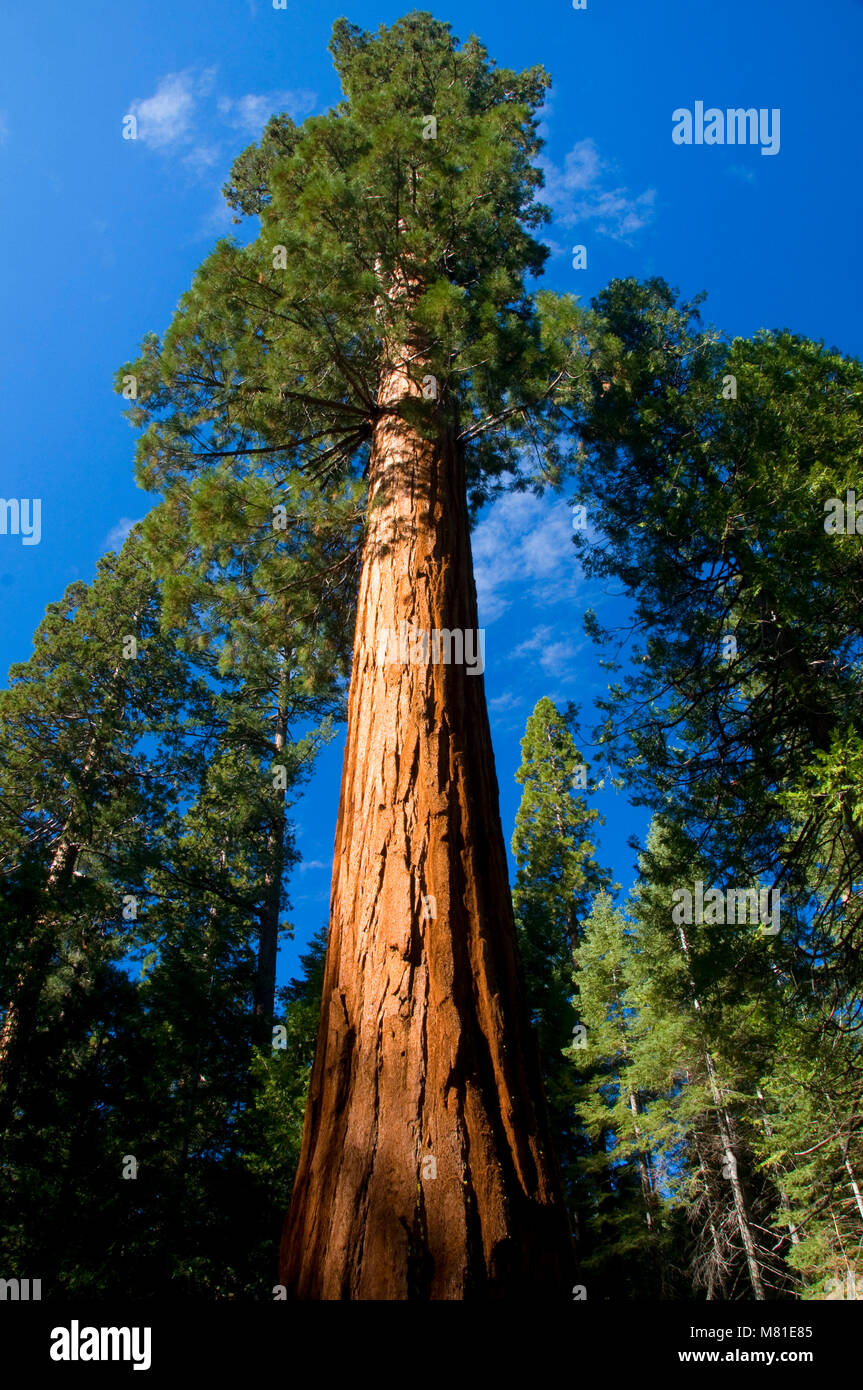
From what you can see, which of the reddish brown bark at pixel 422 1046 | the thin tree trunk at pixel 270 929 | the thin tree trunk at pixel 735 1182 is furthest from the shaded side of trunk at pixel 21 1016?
the thin tree trunk at pixel 735 1182

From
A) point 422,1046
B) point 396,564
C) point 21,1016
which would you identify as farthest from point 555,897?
point 422,1046

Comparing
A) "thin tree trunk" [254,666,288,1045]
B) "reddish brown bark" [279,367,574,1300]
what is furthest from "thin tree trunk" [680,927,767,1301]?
"reddish brown bark" [279,367,574,1300]

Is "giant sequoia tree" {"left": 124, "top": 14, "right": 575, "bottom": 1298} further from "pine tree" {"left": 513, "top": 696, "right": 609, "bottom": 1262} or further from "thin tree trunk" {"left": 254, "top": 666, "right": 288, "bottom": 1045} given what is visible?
"pine tree" {"left": 513, "top": 696, "right": 609, "bottom": 1262}

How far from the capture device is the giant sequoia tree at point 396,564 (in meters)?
2.07

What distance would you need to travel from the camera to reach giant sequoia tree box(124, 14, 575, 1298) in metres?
2.07

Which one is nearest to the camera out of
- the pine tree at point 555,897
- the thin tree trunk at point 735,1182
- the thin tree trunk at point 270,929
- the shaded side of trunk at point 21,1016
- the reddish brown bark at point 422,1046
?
the reddish brown bark at point 422,1046

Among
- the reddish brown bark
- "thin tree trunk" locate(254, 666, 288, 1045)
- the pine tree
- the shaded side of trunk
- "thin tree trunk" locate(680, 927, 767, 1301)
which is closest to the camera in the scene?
the reddish brown bark

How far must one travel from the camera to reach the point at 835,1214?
9.67m

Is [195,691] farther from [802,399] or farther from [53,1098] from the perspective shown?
[802,399]

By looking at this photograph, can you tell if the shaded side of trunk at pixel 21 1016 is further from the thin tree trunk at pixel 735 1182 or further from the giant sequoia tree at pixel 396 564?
the thin tree trunk at pixel 735 1182

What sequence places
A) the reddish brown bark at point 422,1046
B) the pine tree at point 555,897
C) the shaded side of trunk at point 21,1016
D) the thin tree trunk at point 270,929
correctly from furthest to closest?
the pine tree at point 555,897, the thin tree trunk at point 270,929, the shaded side of trunk at point 21,1016, the reddish brown bark at point 422,1046

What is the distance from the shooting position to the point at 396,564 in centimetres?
405

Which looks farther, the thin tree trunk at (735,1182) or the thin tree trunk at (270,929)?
the thin tree trunk at (270,929)

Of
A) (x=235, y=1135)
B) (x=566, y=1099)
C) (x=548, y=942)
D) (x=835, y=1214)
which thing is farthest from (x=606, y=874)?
(x=235, y=1135)
